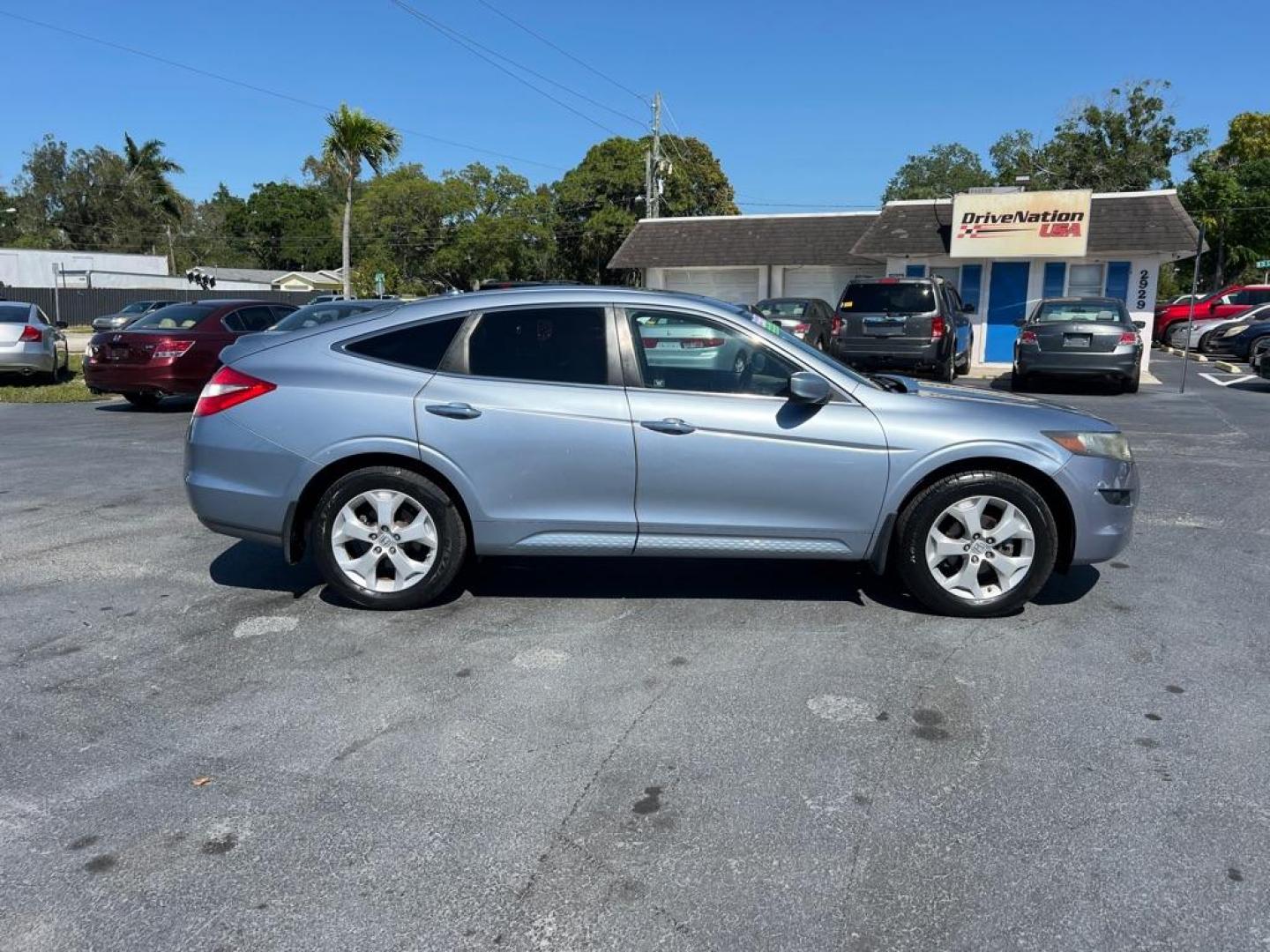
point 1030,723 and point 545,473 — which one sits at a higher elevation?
point 545,473

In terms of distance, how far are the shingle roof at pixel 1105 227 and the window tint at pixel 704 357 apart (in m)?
19.8

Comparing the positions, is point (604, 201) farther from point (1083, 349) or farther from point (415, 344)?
point (415, 344)

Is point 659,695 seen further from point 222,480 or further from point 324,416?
point 222,480

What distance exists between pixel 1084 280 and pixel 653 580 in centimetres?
2081

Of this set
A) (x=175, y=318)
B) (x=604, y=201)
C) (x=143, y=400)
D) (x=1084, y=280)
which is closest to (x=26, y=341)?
(x=143, y=400)

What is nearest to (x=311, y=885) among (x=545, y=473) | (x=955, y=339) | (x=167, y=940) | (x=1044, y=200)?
(x=167, y=940)

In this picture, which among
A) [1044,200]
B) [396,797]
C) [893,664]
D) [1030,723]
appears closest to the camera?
[396,797]

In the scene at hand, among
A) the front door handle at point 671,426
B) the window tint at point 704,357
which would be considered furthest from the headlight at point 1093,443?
the front door handle at point 671,426

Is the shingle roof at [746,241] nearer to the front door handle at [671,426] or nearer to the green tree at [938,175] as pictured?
the front door handle at [671,426]

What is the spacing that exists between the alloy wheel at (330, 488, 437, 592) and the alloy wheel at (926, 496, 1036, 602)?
8.35ft

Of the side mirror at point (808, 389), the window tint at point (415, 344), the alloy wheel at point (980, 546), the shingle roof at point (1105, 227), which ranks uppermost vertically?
the shingle roof at point (1105, 227)

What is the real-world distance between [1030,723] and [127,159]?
292 ft

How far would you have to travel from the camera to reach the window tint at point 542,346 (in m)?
4.96

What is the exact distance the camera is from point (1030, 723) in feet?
12.4
